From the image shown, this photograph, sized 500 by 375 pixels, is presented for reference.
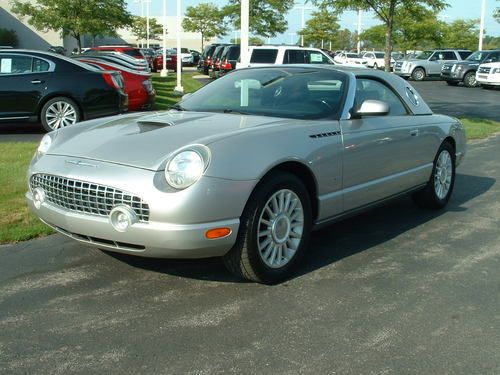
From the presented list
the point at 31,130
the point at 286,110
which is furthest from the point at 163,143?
the point at 31,130

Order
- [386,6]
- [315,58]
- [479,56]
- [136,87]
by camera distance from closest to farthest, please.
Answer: [136,87]
[386,6]
[315,58]
[479,56]

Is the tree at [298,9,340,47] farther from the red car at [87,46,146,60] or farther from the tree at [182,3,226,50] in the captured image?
the red car at [87,46,146,60]

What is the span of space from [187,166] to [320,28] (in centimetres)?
6675

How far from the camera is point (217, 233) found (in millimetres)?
3832

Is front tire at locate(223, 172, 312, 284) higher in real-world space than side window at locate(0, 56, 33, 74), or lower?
lower

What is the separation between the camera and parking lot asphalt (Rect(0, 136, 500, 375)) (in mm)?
3215

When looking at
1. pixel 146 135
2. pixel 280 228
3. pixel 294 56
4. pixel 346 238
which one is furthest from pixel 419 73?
pixel 146 135

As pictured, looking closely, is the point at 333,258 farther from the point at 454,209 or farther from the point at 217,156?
the point at 454,209

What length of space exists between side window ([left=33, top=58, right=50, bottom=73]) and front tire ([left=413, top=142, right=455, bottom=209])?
7556 mm

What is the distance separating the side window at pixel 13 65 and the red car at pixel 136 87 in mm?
2280

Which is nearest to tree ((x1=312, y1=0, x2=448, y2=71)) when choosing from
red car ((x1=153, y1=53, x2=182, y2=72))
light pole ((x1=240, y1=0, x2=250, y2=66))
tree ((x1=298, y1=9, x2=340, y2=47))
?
light pole ((x1=240, y1=0, x2=250, y2=66))

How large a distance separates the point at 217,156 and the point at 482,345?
1.91m

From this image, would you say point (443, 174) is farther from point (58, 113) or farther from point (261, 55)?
point (261, 55)

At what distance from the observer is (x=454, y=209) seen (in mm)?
6672
